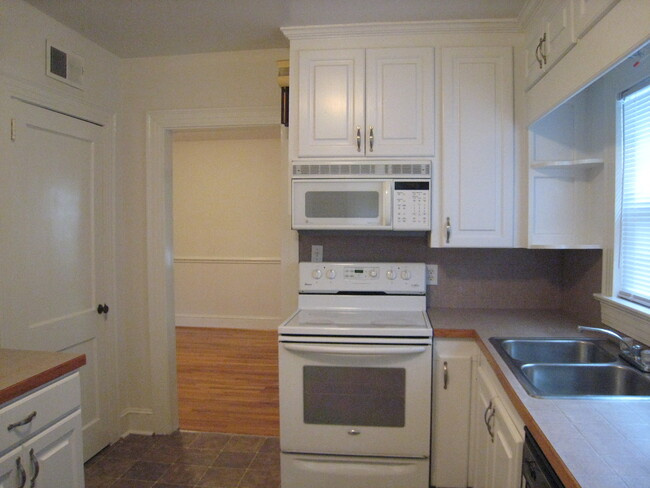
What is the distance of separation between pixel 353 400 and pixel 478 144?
1.43 meters

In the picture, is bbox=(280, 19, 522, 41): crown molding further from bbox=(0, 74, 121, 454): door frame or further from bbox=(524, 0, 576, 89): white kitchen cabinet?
bbox=(0, 74, 121, 454): door frame

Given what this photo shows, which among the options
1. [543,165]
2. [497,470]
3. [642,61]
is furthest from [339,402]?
[642,61]

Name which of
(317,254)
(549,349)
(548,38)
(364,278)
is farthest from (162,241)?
(548,38)

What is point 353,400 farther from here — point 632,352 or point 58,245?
point 58,245

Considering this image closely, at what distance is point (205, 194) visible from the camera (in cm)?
531

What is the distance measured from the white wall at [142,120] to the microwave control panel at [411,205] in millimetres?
989

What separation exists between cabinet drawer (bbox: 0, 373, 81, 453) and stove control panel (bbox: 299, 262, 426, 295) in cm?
119

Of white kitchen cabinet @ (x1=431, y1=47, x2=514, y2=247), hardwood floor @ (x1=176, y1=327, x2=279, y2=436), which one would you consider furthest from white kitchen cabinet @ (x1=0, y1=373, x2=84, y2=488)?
white kitchen cabinet @ (x1=431, y1=47, x2=514, y2=247)

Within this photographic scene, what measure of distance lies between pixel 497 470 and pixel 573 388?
0.41m

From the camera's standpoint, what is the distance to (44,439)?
1.32m

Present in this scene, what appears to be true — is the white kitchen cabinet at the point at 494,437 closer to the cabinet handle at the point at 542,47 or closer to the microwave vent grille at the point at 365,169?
the microwave vent grille at the point at 365,169

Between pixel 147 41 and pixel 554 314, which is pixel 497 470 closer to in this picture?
pixel 554 314

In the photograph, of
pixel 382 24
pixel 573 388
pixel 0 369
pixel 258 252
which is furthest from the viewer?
pixel 258 252

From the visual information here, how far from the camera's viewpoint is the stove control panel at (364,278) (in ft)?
7.34
